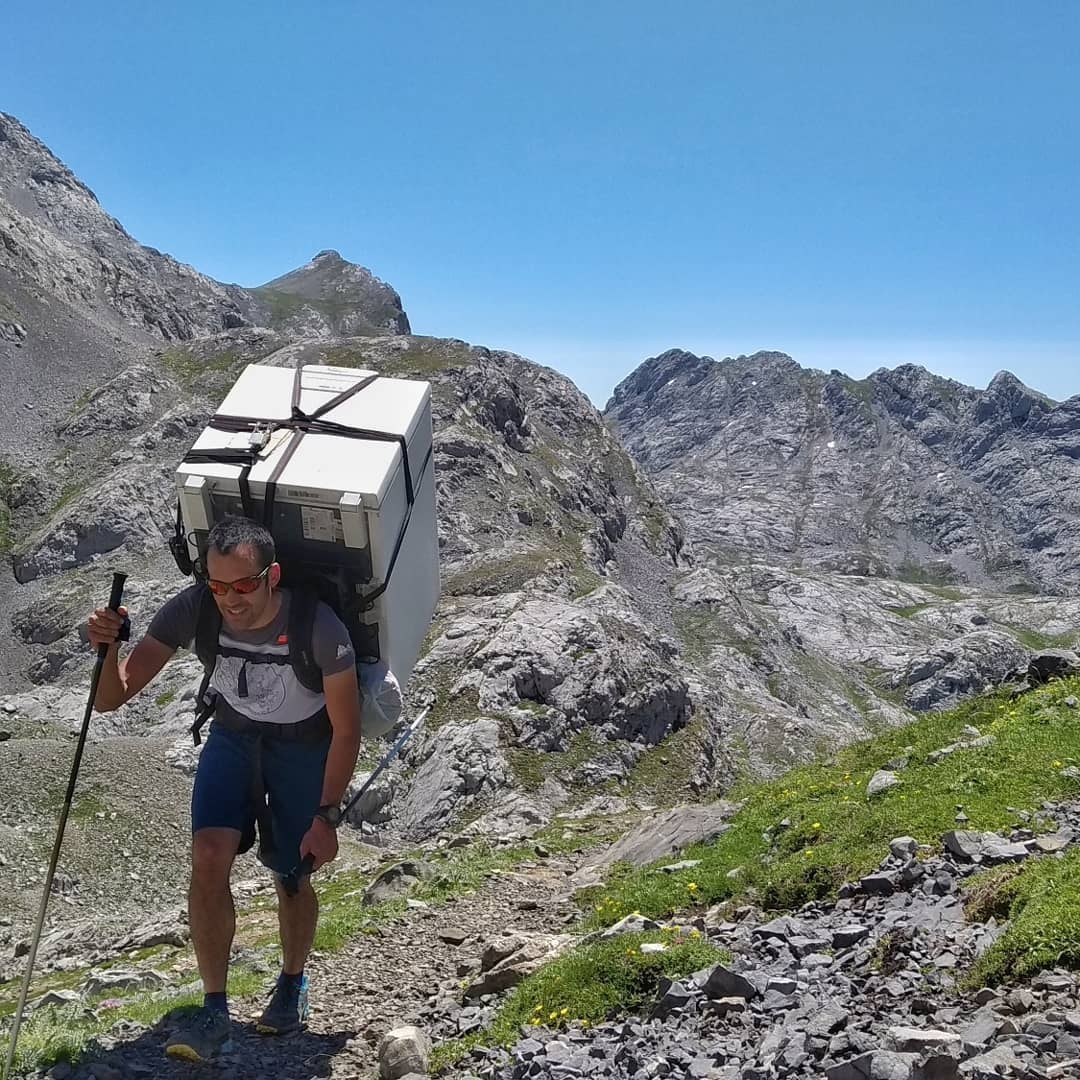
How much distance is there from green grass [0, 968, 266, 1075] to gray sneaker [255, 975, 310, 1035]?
40.6 inches

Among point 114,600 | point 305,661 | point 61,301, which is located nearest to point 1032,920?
point 305,661

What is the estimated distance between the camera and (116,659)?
8211 mm

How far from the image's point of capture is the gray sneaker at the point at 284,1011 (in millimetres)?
8492

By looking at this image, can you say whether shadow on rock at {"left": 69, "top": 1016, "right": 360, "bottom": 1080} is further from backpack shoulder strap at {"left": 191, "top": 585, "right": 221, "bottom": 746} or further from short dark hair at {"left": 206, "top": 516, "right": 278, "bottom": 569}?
short dark hair at {"left": 206, "top": 516, "right": 278, "bottom": 569}

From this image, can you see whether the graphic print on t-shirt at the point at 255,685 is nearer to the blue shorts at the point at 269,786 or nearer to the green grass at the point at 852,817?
the blue shorts at the point at 269,786

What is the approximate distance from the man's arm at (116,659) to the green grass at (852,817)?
6879 millimetres

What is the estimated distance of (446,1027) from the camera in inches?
358

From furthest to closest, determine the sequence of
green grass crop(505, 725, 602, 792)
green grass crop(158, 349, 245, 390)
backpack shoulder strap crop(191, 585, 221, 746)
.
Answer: green grass crop(158, 349, 245, 390) → green grass crop(505, 725, 602, 792) → backpack shoulder strap crop(191, 585, 221, 746)

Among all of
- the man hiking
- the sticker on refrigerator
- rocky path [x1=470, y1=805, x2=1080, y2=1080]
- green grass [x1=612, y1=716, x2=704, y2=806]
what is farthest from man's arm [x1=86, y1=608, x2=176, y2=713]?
green grass [x1=612, y1=716, x2=704, y2=806]

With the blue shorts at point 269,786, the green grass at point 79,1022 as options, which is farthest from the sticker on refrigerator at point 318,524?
the green grass at point 79,1022

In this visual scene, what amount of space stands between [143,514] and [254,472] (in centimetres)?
7845

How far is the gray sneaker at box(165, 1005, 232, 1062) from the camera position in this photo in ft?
25.6

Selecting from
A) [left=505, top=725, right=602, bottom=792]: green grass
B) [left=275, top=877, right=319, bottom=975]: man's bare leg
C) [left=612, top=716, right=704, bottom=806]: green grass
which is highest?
[left=275, top=877, right=319, bottom=975]: man's bare leg

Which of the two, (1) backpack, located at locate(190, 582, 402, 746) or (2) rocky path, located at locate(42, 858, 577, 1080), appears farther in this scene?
(2) rocky path, located at locate(42, 858, 577, 1080)
